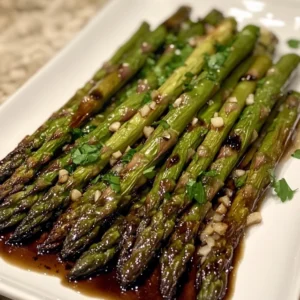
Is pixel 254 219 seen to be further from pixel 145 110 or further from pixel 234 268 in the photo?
pixel 145 110

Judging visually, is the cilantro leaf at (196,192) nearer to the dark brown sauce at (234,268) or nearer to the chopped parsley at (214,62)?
the dark brown sauce at (234,268)

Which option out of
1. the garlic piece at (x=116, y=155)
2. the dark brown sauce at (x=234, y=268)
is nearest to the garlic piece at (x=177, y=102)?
the garlic piece at (x=116, y=155)

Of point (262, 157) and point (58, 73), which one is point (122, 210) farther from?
point (58, 73)

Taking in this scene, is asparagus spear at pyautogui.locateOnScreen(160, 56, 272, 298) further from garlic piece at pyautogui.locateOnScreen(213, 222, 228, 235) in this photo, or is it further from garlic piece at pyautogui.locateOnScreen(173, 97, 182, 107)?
garlic piece at pyautogui.locateOnScreen(173, 97, 182, 107)

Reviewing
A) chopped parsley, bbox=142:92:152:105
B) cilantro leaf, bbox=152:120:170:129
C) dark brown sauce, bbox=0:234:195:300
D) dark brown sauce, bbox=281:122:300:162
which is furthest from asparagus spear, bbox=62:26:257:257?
dark brown sauce, bbox=281:122:300:162

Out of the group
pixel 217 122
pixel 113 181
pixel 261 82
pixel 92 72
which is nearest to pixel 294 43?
pixel 261 82

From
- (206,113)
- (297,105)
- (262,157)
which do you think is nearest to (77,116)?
(206,113)

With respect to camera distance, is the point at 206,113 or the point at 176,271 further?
the point at 206,113

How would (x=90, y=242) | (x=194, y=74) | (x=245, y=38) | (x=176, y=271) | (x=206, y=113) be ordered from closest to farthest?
(x=176, y=271) → (x=90, y=242) → (x=206, y=113) → (x=194, y=74) → (x=245, y=38)
